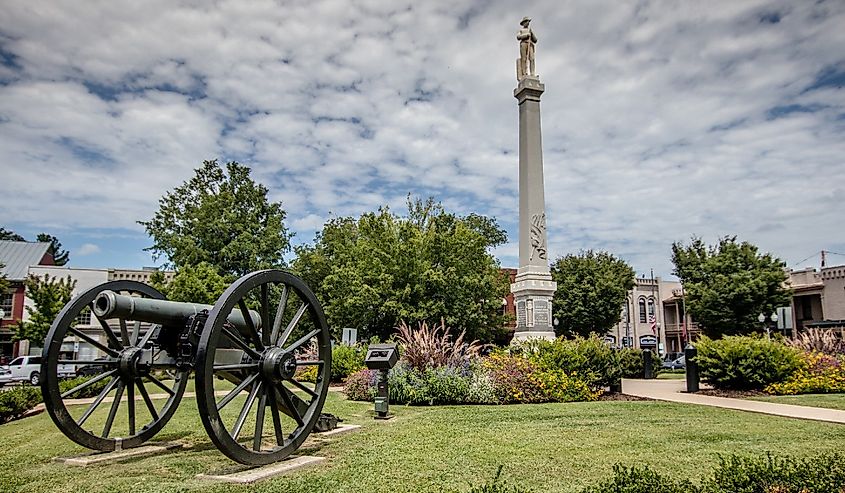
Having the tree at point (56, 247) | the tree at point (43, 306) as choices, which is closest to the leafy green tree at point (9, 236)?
the tree at point (56, 247)

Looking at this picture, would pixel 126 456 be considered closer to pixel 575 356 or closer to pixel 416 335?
pixel 416 335

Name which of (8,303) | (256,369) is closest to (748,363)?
(256,369)

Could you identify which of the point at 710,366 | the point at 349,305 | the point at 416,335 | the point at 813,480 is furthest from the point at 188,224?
the point at 813,480

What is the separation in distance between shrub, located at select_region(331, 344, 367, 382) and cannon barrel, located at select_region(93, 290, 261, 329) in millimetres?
12734

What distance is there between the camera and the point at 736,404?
1369 cm

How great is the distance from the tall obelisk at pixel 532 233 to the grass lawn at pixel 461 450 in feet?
30.6

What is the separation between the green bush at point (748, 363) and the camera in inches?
640

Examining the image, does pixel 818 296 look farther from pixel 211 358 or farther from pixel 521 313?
pixel 211 358

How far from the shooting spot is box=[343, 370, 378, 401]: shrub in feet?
47.9

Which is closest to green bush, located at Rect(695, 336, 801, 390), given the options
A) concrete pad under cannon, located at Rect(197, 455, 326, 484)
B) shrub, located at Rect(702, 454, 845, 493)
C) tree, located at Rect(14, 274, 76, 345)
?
shrub, located at Rect(702, 454, 845, 493)

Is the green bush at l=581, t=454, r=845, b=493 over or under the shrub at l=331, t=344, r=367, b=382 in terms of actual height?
under

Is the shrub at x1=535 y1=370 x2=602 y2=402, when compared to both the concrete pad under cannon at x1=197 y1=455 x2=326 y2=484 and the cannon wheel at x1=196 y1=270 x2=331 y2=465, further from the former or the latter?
the concrete pad under cannon at x1=197 y1=455 x2=326 y2=484

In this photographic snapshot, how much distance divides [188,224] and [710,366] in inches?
1219

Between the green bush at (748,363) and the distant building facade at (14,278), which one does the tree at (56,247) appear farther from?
the green bush at (748,363)
